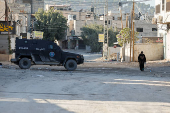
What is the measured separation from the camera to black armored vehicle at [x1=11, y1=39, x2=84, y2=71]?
2214 cm

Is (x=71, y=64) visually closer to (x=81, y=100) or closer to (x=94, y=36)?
(x=81, y=100)

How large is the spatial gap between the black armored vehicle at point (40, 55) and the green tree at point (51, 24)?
2244 inches

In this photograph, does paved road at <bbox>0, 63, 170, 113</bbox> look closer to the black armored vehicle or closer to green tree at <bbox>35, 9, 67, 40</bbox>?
the black armored vehicle

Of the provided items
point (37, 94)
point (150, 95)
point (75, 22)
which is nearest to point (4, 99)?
point (37, 94)

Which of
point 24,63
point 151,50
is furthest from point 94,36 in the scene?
point 24,63

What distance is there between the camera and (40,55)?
22391mm

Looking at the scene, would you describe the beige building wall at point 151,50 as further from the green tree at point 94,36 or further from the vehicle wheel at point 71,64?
the green tree at point 94,36

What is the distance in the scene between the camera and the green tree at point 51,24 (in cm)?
7950

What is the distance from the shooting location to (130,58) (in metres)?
37.7

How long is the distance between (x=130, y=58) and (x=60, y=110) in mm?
30598

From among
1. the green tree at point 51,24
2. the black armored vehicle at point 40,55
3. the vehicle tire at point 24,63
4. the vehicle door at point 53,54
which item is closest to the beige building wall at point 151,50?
the black armored vehicle at point 40,55

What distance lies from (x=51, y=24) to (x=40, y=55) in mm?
57967

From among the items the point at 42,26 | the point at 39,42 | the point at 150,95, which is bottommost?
the point at 150,95

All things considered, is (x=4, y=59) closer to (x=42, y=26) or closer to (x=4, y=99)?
(x=4, y=99)
